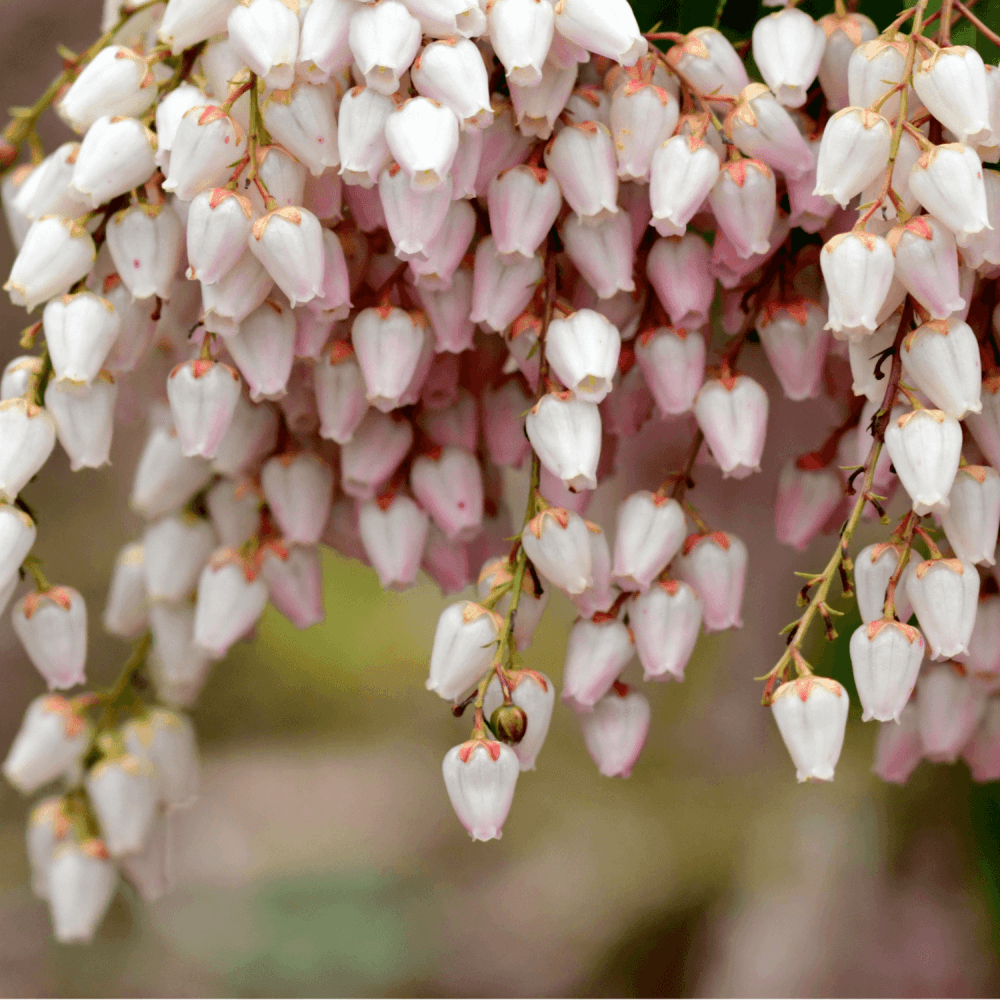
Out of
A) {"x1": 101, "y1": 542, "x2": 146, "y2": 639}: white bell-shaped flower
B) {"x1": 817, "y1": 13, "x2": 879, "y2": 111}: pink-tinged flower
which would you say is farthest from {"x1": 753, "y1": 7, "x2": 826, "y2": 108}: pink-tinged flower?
{"x1": 101, "y1": 542, "x2": 146, "y2": 639}: white bell-shaped flower

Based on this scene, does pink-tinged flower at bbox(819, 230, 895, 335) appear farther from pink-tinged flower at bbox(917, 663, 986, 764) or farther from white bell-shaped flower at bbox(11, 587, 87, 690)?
white bell-shaped flower at bbox(11, 587, 87, 690)

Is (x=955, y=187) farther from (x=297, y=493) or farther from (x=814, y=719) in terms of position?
(x=297, y=493)

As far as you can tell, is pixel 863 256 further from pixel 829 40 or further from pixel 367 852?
pixel 367 852

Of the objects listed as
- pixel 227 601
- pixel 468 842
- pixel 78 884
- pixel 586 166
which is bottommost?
pixel 468 842

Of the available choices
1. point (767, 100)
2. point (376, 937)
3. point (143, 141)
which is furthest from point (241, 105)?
point (376, 937)

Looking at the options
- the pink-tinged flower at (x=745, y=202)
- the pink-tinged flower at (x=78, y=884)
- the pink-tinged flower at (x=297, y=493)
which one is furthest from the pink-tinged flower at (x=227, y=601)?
the pink-tinged flower at (x=745, y=202)

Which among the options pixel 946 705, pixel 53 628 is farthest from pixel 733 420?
pixel 53 628

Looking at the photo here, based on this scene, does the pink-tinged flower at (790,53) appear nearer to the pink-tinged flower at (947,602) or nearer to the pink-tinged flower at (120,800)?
the pink-tinged flower at (947,602)
